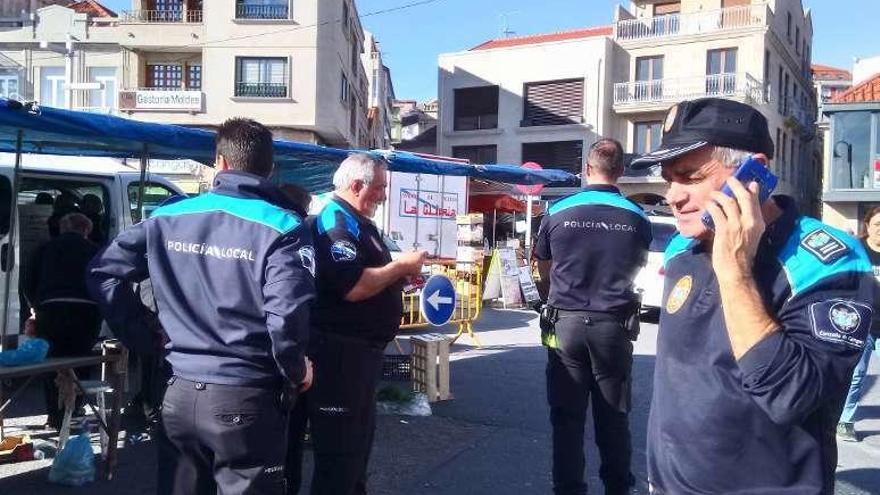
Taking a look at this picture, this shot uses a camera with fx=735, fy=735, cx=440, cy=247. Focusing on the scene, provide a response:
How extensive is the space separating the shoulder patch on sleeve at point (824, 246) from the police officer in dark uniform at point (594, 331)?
2.30 metres

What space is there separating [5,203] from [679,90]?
101 ft

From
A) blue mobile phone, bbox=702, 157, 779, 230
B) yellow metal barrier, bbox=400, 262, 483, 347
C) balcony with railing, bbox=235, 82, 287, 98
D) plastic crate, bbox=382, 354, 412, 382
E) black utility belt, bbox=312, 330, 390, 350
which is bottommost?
plastic crate, bbox=382, 354, 412, 382

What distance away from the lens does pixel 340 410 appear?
3.31 metres

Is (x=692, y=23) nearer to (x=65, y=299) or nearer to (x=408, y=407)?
(x=408, y=407)

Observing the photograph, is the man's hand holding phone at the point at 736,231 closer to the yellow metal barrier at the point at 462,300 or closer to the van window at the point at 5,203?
the van window at the point at 5,203

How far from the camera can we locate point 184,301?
112 inches

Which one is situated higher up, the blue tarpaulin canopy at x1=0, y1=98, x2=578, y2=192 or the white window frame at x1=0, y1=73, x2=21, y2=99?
the white window frame at x1=0, y1=73, x2=21, y2=99

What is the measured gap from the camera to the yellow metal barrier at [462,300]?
9.94 m

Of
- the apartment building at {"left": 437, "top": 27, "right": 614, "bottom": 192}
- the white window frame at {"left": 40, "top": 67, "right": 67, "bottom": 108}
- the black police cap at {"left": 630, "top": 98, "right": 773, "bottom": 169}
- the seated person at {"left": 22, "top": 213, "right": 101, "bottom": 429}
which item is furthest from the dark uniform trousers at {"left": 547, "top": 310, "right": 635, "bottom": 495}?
the white window frame at {"left": 40, "top": 67, "right": 67, "bottom": 108}

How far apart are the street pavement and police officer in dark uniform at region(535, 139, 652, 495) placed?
2.96ft

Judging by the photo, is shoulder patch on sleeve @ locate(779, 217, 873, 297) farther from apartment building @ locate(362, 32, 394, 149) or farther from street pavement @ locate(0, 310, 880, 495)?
apartment building @ locate(362, 32, 394, 149)

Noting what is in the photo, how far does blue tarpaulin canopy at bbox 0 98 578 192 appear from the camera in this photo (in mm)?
4812

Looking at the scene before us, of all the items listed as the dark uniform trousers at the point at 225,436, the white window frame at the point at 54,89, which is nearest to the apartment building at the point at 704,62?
the white window frame at the point at 54,89

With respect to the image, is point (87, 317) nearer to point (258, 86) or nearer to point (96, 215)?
point (96, 215)
